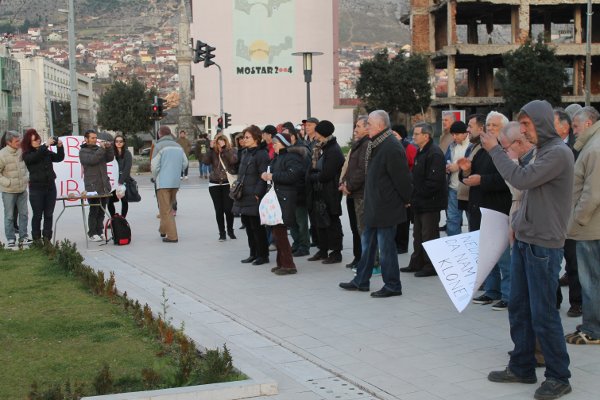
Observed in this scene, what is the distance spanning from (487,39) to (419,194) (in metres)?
57.7

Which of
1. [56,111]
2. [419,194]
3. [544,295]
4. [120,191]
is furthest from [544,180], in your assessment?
[56,111]

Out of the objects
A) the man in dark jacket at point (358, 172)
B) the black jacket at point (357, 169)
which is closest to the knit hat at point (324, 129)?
the man in dark jacket at point (358, 172)

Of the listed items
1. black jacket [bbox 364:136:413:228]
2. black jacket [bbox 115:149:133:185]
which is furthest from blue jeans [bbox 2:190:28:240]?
black jacket [bbox 364:136:413:228]

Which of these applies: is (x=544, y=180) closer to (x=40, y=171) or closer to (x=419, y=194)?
(x=419, y=194)

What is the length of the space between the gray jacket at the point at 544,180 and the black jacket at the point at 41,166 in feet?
32.1

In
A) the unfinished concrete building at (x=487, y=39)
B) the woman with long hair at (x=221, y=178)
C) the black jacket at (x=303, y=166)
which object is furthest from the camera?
the unfinished concrete building at (x=487, y=39)

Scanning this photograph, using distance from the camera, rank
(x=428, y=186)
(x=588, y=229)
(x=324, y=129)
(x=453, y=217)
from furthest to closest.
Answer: (x=324, y=129) → (x=453, y=217) → (x=428, y=186) → (x=588, y=229)

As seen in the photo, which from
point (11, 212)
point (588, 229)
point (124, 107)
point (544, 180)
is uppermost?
point (124, 107)

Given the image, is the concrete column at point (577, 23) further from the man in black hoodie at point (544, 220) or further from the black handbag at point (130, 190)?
the man in black hoodie at point (544, 220)

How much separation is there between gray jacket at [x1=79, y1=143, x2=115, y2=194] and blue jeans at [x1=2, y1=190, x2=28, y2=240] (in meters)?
1.08

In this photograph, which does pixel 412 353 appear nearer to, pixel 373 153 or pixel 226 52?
pixel 373 153

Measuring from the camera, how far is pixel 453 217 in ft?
37.7

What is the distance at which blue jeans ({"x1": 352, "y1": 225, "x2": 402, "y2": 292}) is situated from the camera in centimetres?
959

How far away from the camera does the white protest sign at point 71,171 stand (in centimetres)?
1491
